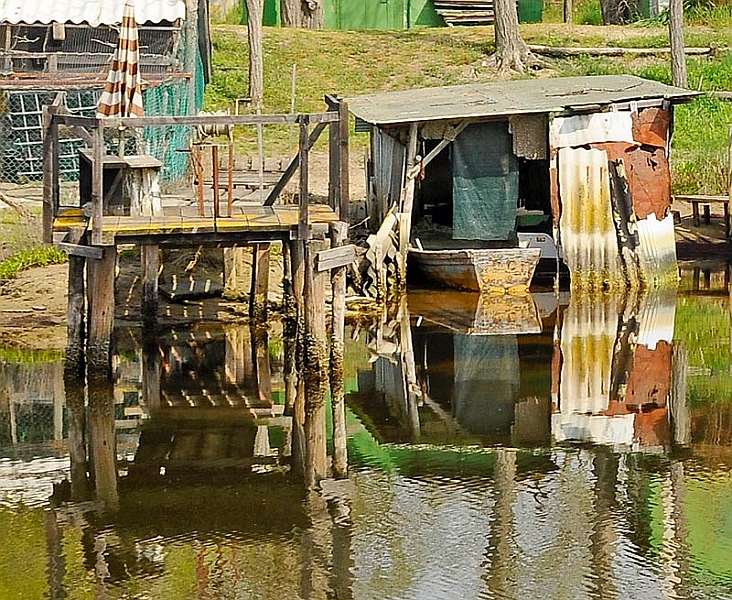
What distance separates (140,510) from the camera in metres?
11.2

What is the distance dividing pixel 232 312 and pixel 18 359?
3119 millimetres

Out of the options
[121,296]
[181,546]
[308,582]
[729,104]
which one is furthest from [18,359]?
[729,104]

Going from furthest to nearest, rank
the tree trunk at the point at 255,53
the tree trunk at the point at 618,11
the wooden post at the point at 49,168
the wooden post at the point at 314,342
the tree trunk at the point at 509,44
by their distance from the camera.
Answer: the tree trunk at the point at 618,11 → the tree trunk at the point at 509,44 → the tree trunk at the point at 255,53 → the wooden post at the point at 314,342 → the wooden post at the point at 49,168

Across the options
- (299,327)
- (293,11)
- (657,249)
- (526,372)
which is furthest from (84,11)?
(293,11)

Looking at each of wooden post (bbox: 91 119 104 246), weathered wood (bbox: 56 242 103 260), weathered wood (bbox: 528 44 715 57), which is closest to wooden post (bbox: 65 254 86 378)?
weathered wood (bbox: 56 242 103 260)

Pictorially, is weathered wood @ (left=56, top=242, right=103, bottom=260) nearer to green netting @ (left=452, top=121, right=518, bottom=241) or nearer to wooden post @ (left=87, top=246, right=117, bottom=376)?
wooden post @ (left=87, top=246, right=117, bottom=376)

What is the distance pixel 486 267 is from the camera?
19.9m

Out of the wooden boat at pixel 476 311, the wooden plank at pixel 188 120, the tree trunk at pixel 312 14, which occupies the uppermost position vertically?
the tree trunk at pixel 312 14

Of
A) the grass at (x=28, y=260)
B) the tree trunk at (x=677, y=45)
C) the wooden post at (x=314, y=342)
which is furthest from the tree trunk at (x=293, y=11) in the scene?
the wooden post at (x=314, y=342)

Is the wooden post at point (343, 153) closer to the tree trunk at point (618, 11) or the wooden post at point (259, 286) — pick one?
the wooden post at point (259, 286)

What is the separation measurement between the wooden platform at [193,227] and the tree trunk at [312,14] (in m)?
23.2

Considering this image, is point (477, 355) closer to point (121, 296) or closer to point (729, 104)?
point (121, 296)

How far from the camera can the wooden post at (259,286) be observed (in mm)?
17719

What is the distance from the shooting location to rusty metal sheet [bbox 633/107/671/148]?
20250mm
